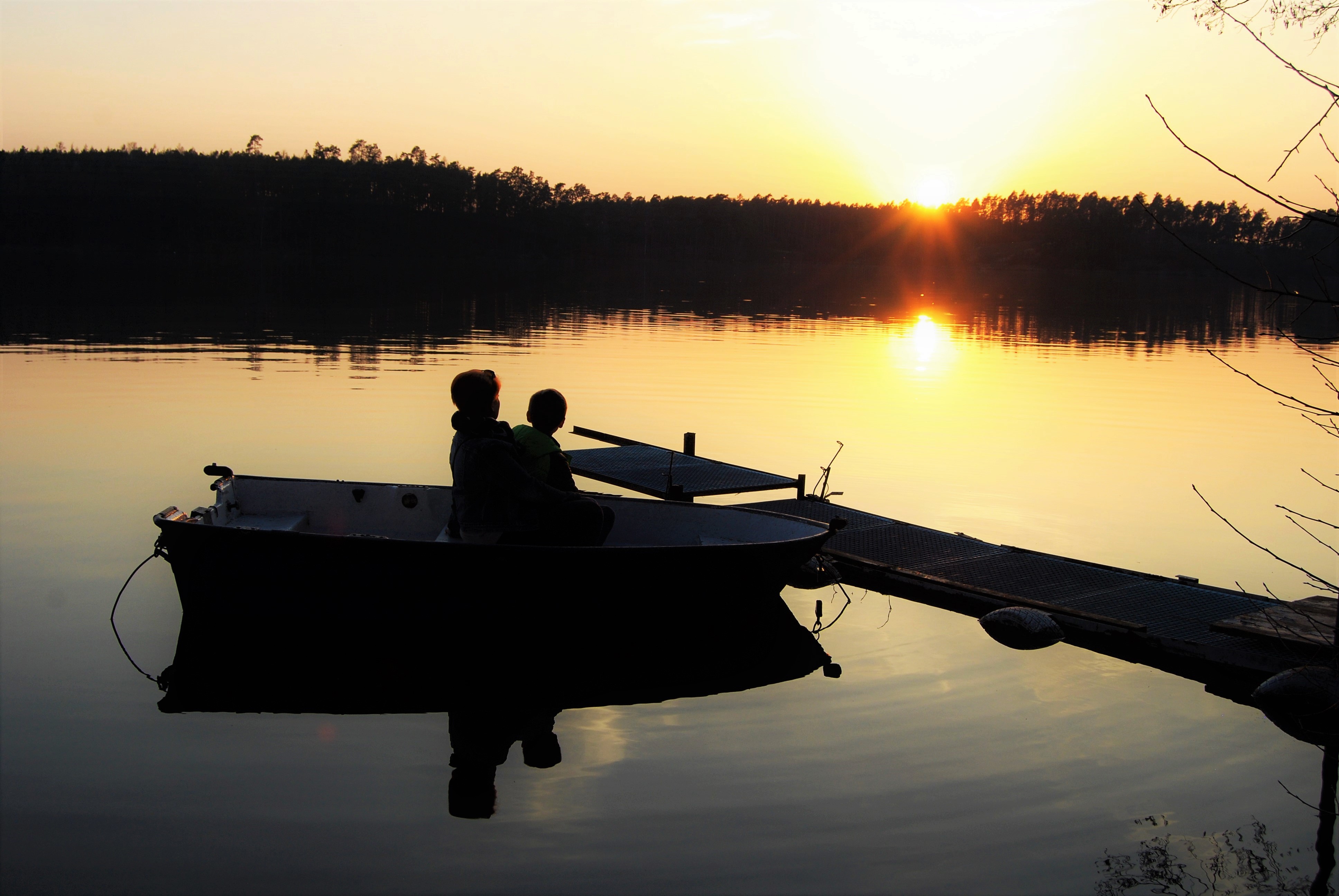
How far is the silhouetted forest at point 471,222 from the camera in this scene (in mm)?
102688

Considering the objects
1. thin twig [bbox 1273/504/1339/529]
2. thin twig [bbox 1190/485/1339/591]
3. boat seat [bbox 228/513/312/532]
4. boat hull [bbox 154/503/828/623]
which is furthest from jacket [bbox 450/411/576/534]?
thin twig [bbox 1273/504/1339/529]

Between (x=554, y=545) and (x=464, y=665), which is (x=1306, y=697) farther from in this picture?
(x=464, y=665)

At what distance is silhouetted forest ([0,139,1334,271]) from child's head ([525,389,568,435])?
7773 cm

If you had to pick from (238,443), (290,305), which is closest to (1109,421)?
(238,443)

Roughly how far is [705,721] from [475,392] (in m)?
2.54

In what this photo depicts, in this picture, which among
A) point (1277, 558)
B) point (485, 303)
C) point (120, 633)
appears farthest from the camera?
point (485, 303)

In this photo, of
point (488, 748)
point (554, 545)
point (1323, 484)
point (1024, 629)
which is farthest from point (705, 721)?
point (1323, 484)

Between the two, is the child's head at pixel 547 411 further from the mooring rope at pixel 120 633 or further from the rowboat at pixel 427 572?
the mooring rope at pixel 120 633

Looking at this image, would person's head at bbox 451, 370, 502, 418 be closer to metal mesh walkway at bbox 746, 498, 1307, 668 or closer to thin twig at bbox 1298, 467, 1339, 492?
metal mesh walkway at bbox 746, 498, 1307, 668

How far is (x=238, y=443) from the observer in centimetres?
1457

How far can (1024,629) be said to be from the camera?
8203 mm

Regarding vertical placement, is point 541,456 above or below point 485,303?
above

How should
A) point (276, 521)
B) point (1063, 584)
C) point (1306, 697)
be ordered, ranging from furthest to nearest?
point (1063, 584) < point (276, 521) < point (1306, 697)

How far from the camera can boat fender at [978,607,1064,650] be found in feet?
26.8
